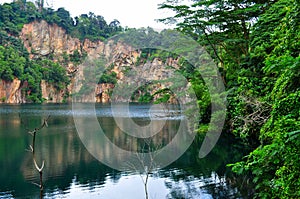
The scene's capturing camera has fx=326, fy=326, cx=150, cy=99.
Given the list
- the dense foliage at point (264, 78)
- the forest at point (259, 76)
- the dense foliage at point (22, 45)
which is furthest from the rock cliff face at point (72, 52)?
the dense foliage at point (264, 78)

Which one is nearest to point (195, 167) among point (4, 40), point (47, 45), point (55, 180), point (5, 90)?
point (55, 180)

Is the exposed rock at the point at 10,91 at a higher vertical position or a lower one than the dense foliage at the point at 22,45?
lower

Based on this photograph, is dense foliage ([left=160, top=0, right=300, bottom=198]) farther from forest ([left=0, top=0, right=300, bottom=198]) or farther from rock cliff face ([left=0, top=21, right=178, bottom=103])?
rock cliff face ([left=0, top=21, right=178, bottom=103])

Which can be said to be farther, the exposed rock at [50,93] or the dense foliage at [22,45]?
the exposed rock at [50,93]

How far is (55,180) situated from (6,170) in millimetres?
2409

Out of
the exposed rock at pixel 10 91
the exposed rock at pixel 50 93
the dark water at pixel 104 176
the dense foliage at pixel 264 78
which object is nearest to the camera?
the dense foliage at pixel 264 78

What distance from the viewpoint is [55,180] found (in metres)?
11.1

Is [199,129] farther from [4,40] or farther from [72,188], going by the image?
[4,40]

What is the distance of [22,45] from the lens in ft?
227

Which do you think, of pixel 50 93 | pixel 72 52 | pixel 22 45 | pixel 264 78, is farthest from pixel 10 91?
pixel 264 78

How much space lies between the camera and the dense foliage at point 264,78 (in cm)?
429

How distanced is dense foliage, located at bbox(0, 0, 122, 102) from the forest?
45317 millimetres

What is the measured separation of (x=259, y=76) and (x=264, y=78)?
1613 millimetres

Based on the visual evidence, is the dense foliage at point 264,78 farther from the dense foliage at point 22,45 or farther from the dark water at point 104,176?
the dense foliage at point 22,45
